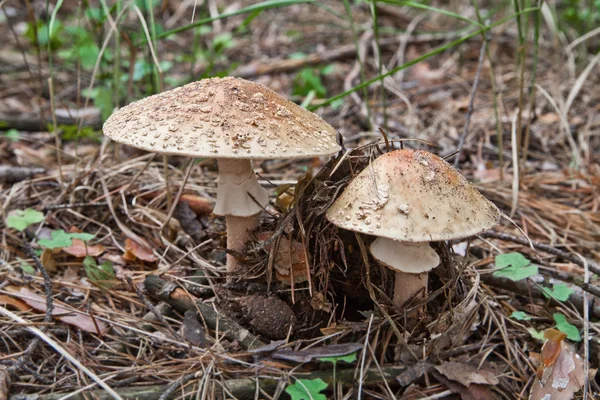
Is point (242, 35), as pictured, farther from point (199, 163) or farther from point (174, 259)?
point (174, 259)

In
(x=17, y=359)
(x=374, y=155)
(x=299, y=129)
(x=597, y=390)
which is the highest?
(x=299, y=129)

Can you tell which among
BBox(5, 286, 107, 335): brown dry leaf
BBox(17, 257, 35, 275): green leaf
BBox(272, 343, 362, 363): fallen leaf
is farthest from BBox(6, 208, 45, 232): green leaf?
BBox(272, 343, 362, 363): fallen leaf

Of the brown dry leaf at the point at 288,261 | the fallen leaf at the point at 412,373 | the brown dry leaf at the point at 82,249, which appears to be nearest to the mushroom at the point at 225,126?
the brown dry leaf at the point at 288,261

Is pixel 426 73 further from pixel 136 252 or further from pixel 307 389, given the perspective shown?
pixel 307 389

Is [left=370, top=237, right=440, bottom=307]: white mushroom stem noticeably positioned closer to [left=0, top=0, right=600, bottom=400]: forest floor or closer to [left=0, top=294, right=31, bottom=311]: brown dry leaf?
[left=0, top=0, right=600, bottom=400]: forest floor

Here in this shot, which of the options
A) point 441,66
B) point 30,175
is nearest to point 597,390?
point 30,175

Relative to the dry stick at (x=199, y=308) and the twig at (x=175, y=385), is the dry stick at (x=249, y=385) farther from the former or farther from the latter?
the dry stick at (x=199, y=308)

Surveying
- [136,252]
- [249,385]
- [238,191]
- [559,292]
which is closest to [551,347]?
[559,292]
